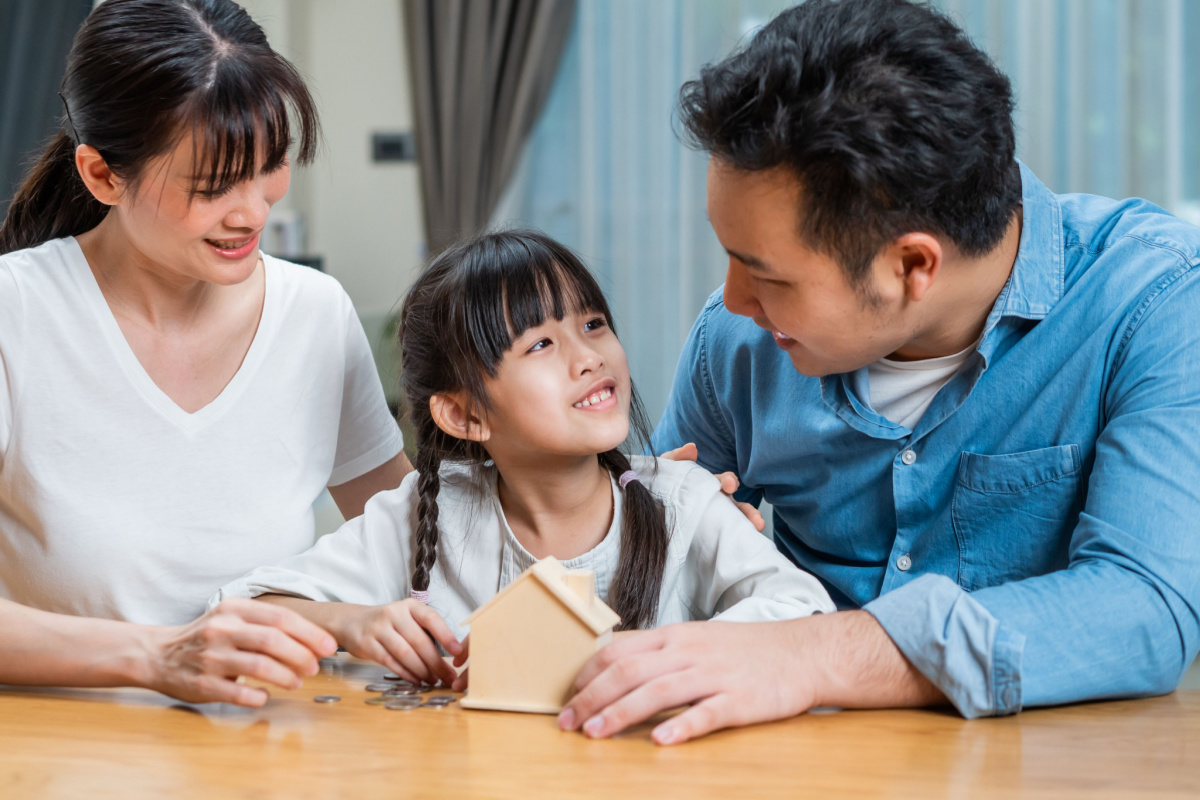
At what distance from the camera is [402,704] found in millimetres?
1066

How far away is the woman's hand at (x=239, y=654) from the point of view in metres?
1.02

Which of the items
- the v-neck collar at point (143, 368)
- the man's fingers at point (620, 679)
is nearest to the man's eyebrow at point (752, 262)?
the man's fingers at point (620, 679)

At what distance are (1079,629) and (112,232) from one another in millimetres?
1257

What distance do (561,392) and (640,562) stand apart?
9.4 inches

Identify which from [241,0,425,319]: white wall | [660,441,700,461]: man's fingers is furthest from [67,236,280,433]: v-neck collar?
[241,0,425,319]: white wall

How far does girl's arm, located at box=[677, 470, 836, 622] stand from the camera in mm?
1211

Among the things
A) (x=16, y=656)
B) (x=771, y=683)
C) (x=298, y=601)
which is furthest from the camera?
(x=298, y=601)

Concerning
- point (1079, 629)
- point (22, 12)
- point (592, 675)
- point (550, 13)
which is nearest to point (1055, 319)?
point (1079, 629)

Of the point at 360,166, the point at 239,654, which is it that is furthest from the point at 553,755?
the point at 360,166

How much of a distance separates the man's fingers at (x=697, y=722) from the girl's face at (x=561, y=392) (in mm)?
464

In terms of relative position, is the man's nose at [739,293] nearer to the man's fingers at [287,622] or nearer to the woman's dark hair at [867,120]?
the woman's dark hair at [867,120]

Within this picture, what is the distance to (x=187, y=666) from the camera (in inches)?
41.5

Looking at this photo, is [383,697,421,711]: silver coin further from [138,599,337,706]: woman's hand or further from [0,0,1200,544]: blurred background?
[0,0,1200,544]: blurred background

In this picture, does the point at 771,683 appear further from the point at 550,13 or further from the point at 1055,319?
the point at 550,13
